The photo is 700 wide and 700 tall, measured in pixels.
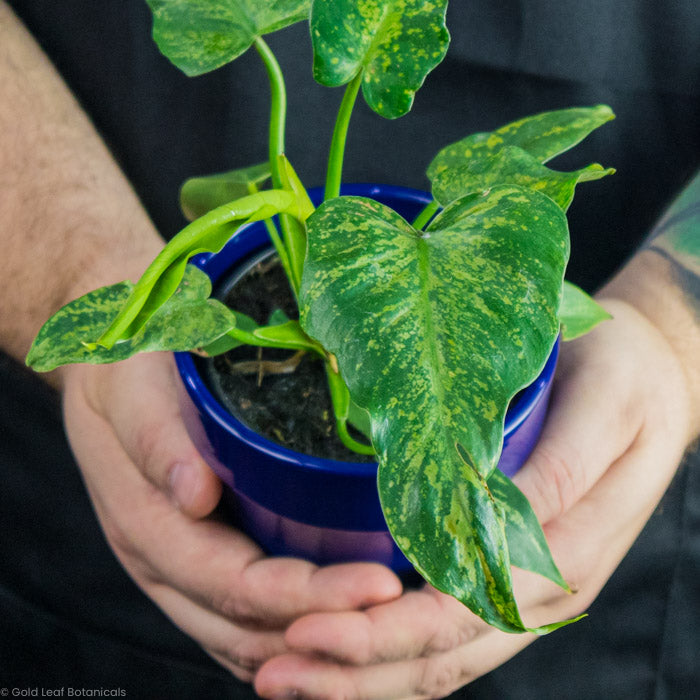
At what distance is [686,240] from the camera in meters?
0.71

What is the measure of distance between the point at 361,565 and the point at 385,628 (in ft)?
0.14

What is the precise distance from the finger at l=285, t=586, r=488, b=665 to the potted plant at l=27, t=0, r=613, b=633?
130 mm

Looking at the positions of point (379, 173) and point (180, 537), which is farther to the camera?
point (379, 173)

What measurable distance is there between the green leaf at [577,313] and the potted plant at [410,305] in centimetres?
9

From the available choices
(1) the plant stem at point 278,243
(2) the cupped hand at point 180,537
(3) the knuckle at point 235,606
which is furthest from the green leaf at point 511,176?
(3) the knuckle at point 235,606

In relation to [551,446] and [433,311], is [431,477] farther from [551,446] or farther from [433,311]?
[551,446]

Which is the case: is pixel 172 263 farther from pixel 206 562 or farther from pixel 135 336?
pixel 206 562

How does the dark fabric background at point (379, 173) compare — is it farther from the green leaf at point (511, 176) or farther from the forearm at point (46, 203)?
the green leaf at point (511, 176)

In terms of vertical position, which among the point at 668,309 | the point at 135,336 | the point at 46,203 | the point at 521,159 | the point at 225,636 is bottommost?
the point at 225,636

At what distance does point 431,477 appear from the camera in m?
0.24

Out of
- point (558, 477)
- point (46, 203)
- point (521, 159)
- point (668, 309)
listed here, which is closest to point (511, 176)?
point (521, 159)

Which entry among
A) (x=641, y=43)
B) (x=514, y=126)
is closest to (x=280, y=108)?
(x=514, y=126)

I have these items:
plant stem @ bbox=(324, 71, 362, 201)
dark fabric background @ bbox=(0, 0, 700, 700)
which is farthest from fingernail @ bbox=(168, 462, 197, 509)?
dark fabric background @ bbox=(0, 0, 700, 700)

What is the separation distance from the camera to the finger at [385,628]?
18.4 inches
